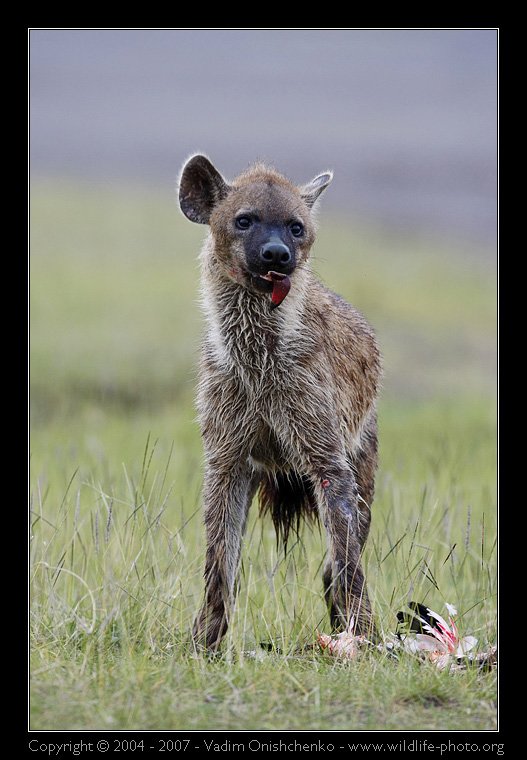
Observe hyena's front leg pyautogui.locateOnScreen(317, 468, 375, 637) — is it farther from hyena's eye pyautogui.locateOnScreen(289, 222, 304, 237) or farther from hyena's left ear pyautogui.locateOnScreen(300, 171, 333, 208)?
hyena's left ear pyautogui.locateOnScreen(300, 171, 333, 208)

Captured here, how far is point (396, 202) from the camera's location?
34.3 m

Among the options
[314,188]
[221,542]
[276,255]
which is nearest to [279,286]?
[276,255]

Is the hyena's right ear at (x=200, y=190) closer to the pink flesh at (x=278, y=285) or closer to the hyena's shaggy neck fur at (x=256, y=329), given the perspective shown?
the hyena's shaggy neck fur at (x=256, y=329)

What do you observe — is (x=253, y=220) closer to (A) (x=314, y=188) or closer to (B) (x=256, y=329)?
(B) (x=256, y=329)

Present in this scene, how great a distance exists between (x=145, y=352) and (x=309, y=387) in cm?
872

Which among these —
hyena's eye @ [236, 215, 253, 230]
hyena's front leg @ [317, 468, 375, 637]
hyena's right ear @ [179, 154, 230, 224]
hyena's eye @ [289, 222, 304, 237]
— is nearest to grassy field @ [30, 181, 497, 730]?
hyena's front leg @ [317, 468, 375, 637]

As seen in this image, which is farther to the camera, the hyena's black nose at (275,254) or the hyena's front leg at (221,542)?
the hyena's front leg at (221,542)

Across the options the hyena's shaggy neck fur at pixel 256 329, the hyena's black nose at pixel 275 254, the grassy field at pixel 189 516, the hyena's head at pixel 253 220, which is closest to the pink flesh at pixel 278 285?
the hyena's head at pixel 253 220

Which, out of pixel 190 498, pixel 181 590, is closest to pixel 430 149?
pixel 190 498

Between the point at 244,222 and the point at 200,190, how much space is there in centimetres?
47

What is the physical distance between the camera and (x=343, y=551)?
18.9ft

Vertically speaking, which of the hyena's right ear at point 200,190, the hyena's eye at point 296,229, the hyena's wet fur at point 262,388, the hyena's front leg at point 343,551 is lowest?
the hyena's front leg at point 343,551

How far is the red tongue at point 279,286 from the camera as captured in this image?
5.68m

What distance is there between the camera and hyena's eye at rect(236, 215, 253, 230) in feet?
18.9
